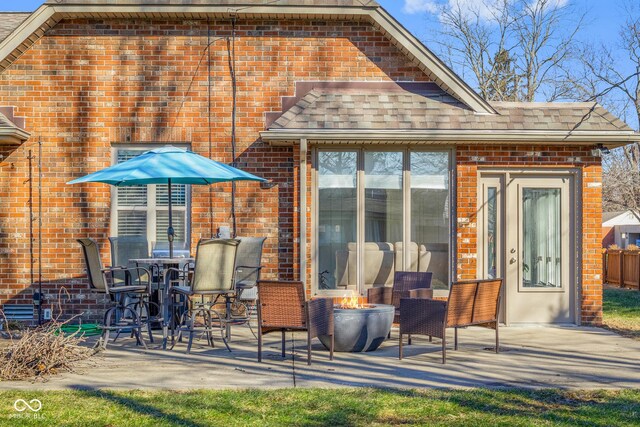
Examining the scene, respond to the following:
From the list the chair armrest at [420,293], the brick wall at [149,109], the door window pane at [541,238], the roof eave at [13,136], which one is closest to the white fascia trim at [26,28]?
the brick wall at [149,109]

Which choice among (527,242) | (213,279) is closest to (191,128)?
(213,279)

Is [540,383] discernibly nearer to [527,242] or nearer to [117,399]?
[117,399]

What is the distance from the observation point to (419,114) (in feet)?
35.2

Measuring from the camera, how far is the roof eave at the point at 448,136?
33.7ft

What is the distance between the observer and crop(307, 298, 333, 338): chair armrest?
7.70m

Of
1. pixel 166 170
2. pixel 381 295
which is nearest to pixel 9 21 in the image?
pixel 166 170

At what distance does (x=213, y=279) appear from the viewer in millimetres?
8391

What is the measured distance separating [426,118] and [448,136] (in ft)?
1.50

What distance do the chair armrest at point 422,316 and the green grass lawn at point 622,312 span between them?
3593 millimetres

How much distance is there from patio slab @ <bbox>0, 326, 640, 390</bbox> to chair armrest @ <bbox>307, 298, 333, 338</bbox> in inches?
12.1

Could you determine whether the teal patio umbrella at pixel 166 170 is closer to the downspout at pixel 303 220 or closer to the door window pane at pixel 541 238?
the downspout at pixel 303 220

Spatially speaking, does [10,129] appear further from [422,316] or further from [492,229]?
[492,229]

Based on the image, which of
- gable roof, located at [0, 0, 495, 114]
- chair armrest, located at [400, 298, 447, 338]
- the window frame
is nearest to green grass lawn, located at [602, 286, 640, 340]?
the window frame

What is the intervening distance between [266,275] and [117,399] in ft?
17.1
